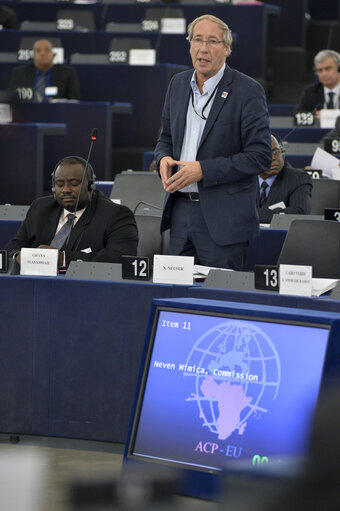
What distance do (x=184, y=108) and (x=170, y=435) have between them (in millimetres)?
1959

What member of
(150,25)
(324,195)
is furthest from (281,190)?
(150,25)

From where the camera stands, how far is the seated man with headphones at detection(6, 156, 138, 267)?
419 centimetres

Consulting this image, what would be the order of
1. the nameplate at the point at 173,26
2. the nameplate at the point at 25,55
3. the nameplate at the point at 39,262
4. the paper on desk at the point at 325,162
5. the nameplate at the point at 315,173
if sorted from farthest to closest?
the nameplate at the point at 173,26 → the nameplate at the point at 25,55 → the paper on desk at the point at 325,162 → the nameplate at the point at 315,173 → the nameplate at the point at 39,262

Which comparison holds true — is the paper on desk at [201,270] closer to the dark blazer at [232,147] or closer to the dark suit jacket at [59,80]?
the dark blazer at [232,147]

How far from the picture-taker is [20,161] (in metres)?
7.82

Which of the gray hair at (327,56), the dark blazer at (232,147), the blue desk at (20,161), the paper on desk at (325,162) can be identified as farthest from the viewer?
the gray hair at (327,56)

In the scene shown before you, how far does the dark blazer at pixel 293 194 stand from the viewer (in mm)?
5477

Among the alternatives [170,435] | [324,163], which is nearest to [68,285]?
[170,435]

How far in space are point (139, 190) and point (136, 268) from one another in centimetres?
222

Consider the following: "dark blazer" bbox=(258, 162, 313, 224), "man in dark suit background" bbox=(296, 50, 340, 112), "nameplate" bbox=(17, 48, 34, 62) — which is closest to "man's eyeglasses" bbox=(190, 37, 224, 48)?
"dark blazer" bbox=(258, 162, 313, 224)

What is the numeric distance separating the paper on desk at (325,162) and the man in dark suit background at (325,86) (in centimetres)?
151

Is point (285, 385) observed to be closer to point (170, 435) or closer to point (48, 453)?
point (170, 435)

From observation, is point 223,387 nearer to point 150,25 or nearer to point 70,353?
point 70,353

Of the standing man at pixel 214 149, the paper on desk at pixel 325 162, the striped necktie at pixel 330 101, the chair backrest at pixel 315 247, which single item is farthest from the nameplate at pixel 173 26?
the standing man at pixel 214 149
